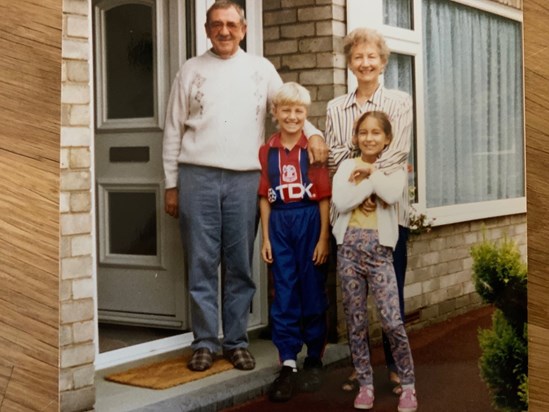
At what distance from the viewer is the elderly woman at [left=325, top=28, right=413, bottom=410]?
3.80 metres

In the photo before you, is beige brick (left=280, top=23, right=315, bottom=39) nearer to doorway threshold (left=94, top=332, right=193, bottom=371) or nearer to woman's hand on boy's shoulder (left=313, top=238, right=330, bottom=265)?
woman's hand on boy's shoulder (left=313, top=238, right=330, bottom=265)

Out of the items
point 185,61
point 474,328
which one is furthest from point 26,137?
point 474,328

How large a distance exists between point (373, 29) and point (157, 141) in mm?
868

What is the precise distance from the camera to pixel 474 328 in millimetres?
3762

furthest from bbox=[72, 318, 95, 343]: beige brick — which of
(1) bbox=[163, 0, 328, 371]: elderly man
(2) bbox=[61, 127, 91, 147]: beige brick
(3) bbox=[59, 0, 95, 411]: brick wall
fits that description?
(2) bbox=[61, 127, 91, 147]: beige brick

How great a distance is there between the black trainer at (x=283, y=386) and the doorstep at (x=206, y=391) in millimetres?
29

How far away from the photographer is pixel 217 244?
13.8 feet

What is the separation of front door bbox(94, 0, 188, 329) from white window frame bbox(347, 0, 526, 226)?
2.15 feet

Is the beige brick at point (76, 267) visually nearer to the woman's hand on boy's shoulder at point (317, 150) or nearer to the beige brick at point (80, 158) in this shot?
the beige brick at point (80, 158)

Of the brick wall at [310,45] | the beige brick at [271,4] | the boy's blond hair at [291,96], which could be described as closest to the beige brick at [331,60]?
the brick wall at [310,45]

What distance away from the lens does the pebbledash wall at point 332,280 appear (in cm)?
355

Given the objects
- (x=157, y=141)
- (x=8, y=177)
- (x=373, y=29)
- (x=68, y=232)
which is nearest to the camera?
(x=8, y=177)

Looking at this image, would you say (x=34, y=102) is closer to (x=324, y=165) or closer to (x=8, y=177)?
(x=8, y=177)

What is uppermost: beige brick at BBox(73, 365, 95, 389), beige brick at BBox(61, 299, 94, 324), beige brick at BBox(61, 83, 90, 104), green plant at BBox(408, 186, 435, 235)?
beige brick at BBox(61, 83, 90, 104)
